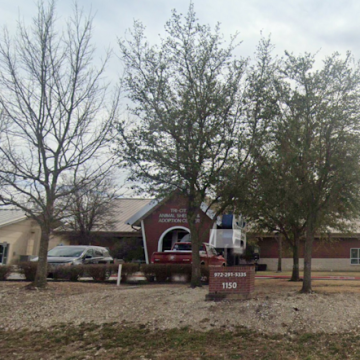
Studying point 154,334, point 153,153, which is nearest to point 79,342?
point 154,334

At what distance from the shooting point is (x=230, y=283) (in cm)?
1093

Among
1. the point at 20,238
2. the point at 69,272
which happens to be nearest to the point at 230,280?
the point at 69,272

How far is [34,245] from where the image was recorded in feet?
113

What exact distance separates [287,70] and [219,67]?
1.99 meters

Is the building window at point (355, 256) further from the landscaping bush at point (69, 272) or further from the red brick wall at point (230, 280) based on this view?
the red brick wall at point (230, 280)

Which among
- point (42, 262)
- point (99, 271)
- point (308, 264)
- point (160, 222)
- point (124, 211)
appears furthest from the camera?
point (124, 211)

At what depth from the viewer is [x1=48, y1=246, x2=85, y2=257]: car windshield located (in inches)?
725

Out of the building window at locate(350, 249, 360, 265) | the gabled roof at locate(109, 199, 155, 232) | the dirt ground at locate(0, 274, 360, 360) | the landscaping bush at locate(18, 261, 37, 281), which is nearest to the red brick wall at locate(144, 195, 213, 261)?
the gabled roof at locate(109, 199, 155, 232)

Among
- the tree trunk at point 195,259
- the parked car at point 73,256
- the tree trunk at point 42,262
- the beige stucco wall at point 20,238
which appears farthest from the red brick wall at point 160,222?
the tree trunk at point 42,262

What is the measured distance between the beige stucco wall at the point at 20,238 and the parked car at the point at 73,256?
12434 mm

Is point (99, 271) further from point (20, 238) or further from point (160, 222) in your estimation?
point (20, 238)

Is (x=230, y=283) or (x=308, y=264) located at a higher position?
(x=308, y=264)

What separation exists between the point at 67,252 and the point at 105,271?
3.36 m

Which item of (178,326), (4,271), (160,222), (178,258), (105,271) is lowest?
(178,326)
